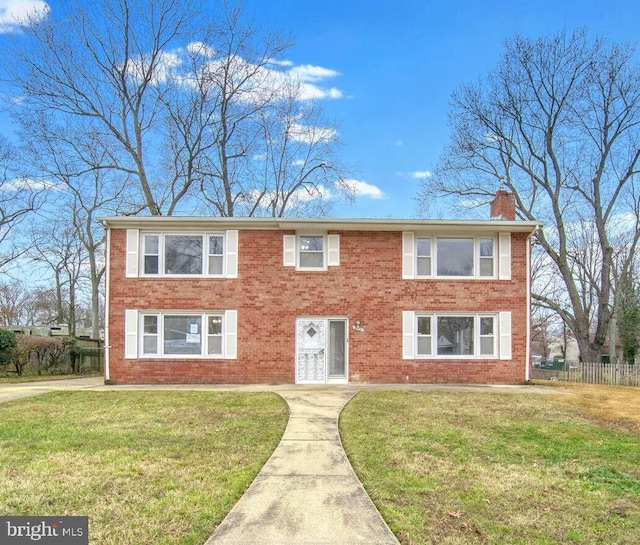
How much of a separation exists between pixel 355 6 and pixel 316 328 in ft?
30.5

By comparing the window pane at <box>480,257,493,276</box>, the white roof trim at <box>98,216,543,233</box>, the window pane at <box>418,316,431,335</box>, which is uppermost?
the white roof trim at <box>98,216,543,233</box>

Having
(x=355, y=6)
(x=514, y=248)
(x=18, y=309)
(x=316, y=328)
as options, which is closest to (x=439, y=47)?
(x=355, y=6)

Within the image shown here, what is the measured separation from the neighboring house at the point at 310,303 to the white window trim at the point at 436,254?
0.14ft

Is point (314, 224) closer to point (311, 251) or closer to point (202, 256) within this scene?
point (311, 251)

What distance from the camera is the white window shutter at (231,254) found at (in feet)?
47.7

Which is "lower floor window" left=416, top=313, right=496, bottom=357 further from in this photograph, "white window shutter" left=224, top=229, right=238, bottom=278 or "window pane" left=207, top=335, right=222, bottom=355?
"window pane" left=207, top=335, right=222, bottom=355

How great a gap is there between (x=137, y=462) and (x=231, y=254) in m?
9.18

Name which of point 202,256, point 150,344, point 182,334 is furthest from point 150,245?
point 150,344

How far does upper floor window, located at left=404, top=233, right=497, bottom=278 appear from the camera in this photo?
14.9 m

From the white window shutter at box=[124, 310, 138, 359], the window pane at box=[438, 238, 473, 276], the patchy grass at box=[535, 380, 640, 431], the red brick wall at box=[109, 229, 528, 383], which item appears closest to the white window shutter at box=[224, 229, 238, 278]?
the red brick wall at box=[109, 229, 528, 383]

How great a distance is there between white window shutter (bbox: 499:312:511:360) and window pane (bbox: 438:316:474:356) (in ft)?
2.80

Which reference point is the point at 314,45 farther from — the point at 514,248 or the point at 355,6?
the point at 514,248

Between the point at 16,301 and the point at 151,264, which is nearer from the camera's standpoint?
the point at 151,264

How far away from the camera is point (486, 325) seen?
48.8 feet
